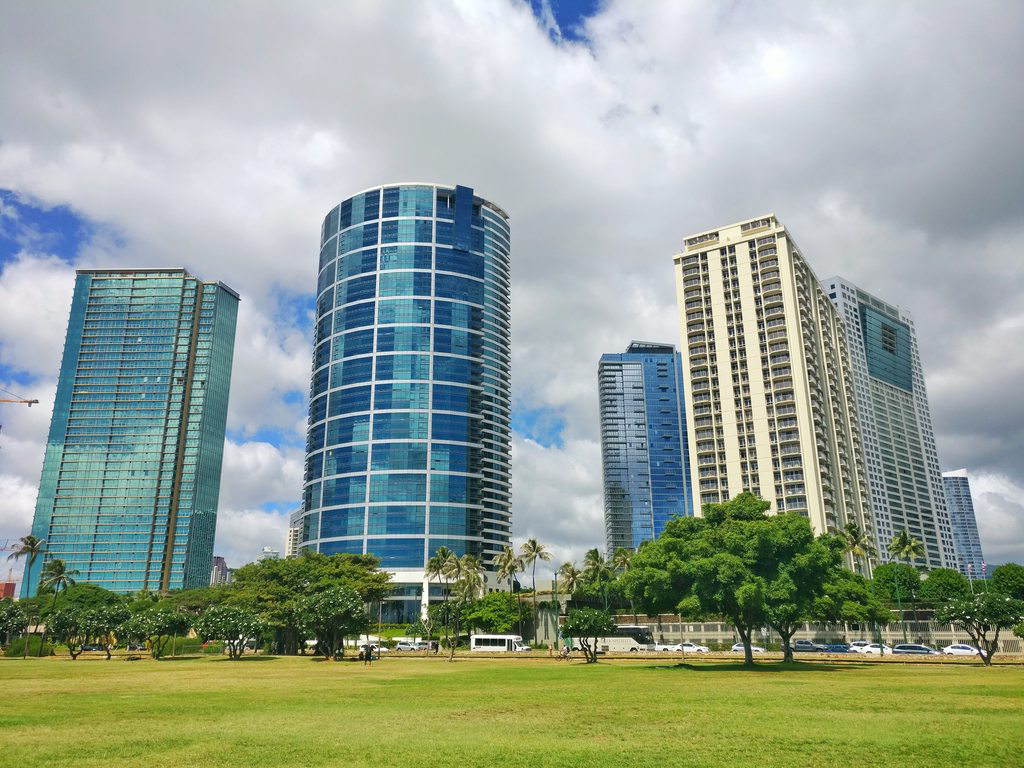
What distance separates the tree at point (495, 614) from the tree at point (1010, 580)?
75.7 m

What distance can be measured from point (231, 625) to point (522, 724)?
6194 cm

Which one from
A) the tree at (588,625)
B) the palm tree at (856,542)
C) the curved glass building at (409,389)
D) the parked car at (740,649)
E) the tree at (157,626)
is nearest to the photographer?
the tree at (588,625)

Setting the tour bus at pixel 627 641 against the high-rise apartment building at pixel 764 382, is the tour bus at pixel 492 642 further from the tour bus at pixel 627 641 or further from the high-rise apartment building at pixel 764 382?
the high-rise apartment building at pixel 764 382

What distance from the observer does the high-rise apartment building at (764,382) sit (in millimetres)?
134875

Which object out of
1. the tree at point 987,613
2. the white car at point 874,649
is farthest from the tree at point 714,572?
the white car at point 874,649

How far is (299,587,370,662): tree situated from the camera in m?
74.4

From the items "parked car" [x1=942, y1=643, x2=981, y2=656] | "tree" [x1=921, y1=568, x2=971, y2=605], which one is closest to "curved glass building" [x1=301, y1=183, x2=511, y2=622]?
"tree" [x1=921, y1=568, x2=971, y2=605]

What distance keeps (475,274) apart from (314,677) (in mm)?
151945

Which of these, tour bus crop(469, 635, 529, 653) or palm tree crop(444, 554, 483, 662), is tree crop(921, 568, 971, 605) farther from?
palm tree crop(444, 554, 483, 662)

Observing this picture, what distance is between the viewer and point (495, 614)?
115938mm

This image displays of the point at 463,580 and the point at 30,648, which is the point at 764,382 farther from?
the point at 30,648

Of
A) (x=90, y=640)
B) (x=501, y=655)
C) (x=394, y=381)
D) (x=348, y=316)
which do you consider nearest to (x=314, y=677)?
(x=501, y=655)

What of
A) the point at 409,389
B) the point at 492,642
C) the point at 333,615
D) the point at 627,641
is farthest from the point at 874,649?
the point at 409,389

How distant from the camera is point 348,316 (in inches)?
7259
